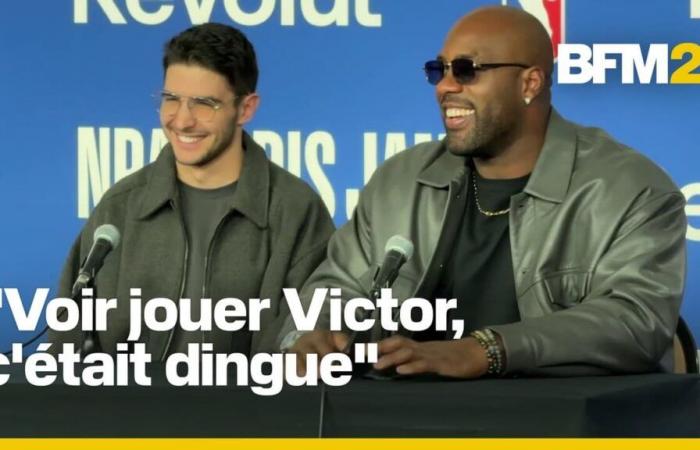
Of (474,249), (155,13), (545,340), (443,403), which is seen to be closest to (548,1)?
(155,13)

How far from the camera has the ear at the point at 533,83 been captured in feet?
11.5

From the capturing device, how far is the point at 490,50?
3463mm

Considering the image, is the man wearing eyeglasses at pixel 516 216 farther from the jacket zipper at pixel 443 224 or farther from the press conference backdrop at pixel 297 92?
the press conference backdrop at pixel 297 92

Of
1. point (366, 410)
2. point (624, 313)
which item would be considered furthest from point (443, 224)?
point (366, 410)

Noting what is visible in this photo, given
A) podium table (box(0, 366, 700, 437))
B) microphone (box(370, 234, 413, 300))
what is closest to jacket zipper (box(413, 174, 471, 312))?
microphone (box(370, 234, 413, 300))

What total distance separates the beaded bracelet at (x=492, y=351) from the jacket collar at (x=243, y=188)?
117 cm

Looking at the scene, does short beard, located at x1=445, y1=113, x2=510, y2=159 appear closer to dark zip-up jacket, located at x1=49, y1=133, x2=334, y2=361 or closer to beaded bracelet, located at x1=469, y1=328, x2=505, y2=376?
dark zip-up jacket, located at x1=49, y1=133, x2=334, y2=361

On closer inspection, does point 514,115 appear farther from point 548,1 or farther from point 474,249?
point 548,1

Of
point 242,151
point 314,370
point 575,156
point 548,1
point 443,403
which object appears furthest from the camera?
point 548,1

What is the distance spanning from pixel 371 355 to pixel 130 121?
83.4 inches

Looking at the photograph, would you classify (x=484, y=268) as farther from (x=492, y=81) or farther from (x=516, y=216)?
(x=492, y=81)

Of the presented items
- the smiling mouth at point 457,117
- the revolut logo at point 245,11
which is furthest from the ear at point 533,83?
the revolut logo at point 245,11

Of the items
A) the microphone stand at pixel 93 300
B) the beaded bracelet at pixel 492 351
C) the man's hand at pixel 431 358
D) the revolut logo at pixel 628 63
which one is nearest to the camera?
the man's hand at pixel 431 358

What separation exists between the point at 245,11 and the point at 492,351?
2.14 metres
